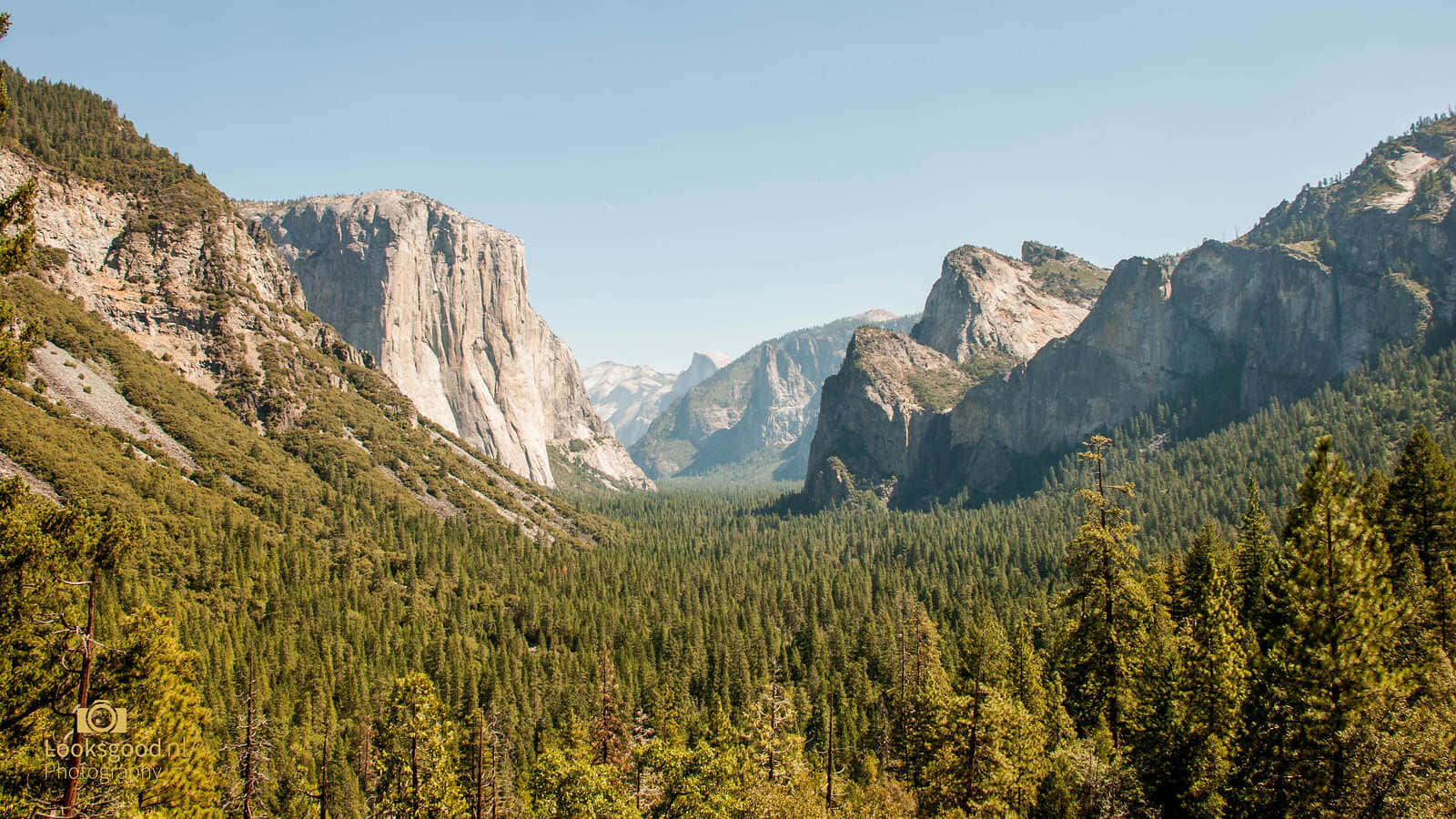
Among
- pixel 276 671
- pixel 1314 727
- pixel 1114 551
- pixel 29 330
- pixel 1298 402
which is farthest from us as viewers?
pixel 1298 402

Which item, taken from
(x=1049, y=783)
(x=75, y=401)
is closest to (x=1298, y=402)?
(x=1049, y=783)

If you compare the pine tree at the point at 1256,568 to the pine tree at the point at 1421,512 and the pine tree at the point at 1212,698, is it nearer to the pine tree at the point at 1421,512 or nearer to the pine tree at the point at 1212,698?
the pine tree at the point at 1421,512

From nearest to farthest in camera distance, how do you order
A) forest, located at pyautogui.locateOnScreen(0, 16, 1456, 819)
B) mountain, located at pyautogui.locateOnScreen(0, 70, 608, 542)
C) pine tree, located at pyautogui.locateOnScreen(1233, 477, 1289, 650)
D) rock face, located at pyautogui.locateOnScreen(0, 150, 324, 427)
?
forest, located at pyautogui.locateOnScreen(0, 16, 1456, 819) → pine tree, located at pyautogui.locateOnScreen(1233, 477, 1289, 650) → mountain, located at pyautogui.locateOnScreen(0, 70, 608, 542) → rock face, located at pyautogui.locateOnScreen(0, 150, 324, 427)

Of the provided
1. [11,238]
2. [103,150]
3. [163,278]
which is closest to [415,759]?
[11,238]

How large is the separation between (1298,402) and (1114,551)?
557ft

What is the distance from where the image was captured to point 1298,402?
162000 millimetres

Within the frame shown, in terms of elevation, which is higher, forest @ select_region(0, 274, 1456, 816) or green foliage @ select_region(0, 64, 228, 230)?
green foliage @ select_region(0, 64, 228, 230)

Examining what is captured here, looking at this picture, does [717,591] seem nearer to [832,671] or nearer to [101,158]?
[832,671]

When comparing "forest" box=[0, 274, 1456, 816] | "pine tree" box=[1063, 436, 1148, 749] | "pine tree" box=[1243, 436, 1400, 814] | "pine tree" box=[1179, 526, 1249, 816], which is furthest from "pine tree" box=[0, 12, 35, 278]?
"pine tree" box=[1179, 526, 1249, 816]

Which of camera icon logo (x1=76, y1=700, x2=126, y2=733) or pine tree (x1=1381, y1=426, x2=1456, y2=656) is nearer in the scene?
camera icon logo (x1=76, y1=700, x2=126, y2=733)

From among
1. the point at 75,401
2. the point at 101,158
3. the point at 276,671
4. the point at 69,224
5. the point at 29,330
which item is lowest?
the point at 276,671

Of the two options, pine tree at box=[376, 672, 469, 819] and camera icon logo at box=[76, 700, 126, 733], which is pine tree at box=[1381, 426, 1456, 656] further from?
camera icon logo at box=[76, 700, 126, 733]

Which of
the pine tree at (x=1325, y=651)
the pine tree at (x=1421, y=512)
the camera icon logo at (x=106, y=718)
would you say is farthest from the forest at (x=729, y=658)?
the camera icon logo at (x=106, y=718)

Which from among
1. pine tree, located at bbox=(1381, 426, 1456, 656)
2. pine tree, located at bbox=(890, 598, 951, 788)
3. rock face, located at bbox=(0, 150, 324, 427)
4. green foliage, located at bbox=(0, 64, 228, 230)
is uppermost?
green foliage, located at bbox=(0, 64, 228, 230)
